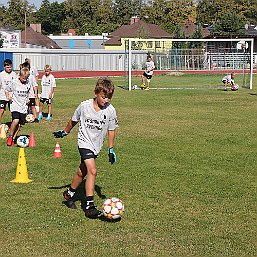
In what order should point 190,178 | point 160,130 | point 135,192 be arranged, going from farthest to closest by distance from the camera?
point 160,130
point 190,178
point 135,192

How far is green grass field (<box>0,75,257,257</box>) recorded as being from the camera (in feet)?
21.1

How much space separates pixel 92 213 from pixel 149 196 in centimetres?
135

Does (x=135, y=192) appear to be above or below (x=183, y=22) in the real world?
below

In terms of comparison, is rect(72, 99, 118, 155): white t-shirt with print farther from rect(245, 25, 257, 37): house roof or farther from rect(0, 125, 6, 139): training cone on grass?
rect(245, 25, 257, 37): house roof

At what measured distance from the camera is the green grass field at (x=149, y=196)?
643 cm

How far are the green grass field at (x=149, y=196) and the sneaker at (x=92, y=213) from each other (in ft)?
0.24

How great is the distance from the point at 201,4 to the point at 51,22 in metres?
39.4

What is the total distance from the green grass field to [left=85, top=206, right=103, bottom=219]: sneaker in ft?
0.24

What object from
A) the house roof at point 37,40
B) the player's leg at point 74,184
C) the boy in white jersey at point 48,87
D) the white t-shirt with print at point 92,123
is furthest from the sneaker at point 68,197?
the house roof at point 37,40

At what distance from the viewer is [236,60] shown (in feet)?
128

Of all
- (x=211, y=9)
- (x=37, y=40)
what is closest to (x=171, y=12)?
(x=211, y=9)

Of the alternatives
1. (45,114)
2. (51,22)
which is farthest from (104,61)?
(51,22)

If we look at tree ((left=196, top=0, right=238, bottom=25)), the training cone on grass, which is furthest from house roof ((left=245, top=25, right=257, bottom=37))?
the training cone on grass

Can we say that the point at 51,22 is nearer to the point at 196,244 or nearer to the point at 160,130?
the point at 160,130
